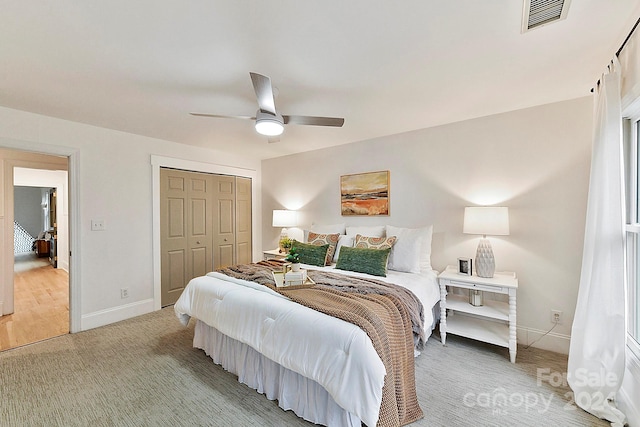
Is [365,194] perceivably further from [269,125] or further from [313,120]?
[269,125]

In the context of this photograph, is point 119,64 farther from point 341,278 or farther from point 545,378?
point 545,378

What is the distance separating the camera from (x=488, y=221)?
2604 mm

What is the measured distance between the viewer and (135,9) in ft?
4.59

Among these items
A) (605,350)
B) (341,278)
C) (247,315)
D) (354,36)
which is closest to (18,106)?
(247,315)

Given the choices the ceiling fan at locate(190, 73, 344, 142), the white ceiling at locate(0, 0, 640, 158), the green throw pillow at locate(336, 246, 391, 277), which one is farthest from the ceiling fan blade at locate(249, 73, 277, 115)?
the green throw pillow at locate(336, 246, 391, 277)

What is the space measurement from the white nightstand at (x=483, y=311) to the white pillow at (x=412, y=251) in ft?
0.88

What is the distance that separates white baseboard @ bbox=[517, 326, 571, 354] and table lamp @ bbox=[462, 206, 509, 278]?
29.9 inches

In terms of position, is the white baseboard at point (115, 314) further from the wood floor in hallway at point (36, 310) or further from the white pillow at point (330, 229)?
the white pillow at point (330, 229)

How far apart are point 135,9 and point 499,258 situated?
3.65m

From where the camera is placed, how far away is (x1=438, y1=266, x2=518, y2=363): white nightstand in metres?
2.40

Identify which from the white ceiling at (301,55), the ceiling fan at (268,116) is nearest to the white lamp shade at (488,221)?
the white ceiling at (301,55)

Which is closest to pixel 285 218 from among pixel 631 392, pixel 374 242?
pixel 374 242

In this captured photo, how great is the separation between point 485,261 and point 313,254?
6.15ft

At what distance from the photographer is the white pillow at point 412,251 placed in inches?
115
